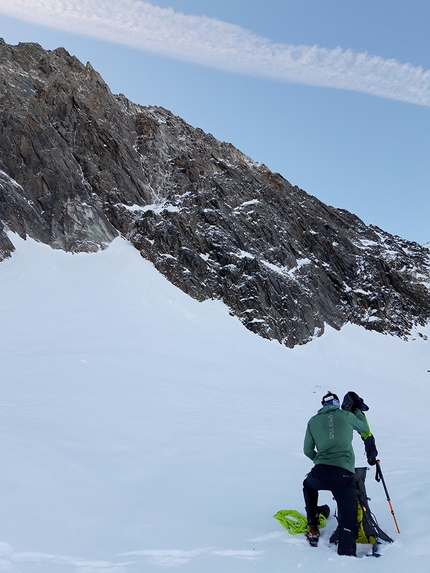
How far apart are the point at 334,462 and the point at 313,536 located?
2.74 feet

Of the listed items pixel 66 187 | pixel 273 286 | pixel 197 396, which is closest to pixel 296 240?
pixel 273 286

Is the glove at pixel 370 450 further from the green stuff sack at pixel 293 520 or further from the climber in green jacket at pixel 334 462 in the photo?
the green stuff sack at pixel 293 520

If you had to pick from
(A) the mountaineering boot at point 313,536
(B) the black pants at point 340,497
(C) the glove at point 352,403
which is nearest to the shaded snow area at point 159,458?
(A) the mountaineering boot at point 313,536

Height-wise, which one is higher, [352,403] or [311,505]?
[352,403]

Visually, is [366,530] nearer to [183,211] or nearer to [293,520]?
[293,520]

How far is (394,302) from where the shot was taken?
53.3m

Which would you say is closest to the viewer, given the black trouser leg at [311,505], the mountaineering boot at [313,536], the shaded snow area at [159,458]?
the shaded snow area at [159,458]

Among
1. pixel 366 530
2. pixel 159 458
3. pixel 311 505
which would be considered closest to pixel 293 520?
pixel 311 505

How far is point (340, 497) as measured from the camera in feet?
15.8

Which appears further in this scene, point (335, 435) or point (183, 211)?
point (183, 211)

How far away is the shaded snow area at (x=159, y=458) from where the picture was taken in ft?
14.0

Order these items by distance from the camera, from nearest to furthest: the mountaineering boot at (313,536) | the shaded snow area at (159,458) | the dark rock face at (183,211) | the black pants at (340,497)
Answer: the shaded snow area at (159,458)
the black pants at (340,497)
the mountaineering boot at (313,536)
the dark rock face at (183,211)

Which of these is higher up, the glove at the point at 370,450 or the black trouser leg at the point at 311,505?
the glove at the point at 370,450

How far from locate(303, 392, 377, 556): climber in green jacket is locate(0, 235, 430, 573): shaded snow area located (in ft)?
1.06
